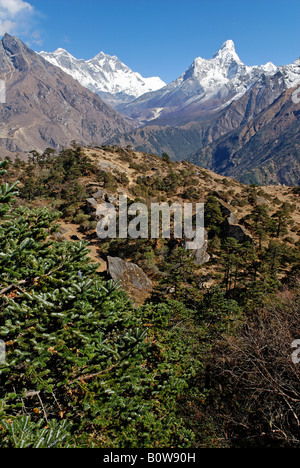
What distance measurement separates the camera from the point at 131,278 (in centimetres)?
1838

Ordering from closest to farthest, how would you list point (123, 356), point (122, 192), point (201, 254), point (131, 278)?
point (123, 356) < point (131, 278) < point (201, 254) < point (122, 192)

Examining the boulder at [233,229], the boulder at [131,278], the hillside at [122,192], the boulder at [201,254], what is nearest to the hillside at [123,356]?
the boulder at [131,278]

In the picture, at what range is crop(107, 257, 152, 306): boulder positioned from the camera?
57.8 ft

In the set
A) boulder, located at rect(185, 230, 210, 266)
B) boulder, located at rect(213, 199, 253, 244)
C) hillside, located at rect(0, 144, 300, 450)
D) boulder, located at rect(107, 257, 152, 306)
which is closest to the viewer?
hillside, located at rect(0, 144, 300, 450)

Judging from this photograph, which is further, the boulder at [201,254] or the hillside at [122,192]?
the hillside at [122,192]

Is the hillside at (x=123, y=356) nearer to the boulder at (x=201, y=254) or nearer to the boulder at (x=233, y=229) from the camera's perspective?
the boulder at (x=201, y=254)

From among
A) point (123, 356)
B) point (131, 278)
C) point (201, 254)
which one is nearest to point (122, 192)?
point (201, 254)

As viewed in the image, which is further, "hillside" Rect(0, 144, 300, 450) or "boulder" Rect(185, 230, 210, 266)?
"boulder" Rect(185, 230, 210, 266)

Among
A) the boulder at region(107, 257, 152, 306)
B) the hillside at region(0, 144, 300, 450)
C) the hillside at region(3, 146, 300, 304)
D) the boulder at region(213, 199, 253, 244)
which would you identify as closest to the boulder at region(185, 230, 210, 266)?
the hillside at region(3, 146, 300, 304)

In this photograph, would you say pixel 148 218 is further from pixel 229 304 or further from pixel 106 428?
pixel 106 428

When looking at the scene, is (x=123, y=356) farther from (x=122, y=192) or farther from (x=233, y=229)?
(x=122, y=192)

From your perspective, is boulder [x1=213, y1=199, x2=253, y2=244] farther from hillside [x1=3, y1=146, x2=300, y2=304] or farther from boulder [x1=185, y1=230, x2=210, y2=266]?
boulder [x1=185, y1=230, x2=210, y2=266]

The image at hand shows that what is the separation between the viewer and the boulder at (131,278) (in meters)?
17.6

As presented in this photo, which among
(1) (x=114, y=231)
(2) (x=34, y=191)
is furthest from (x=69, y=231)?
(2) (x=34, y=191)
